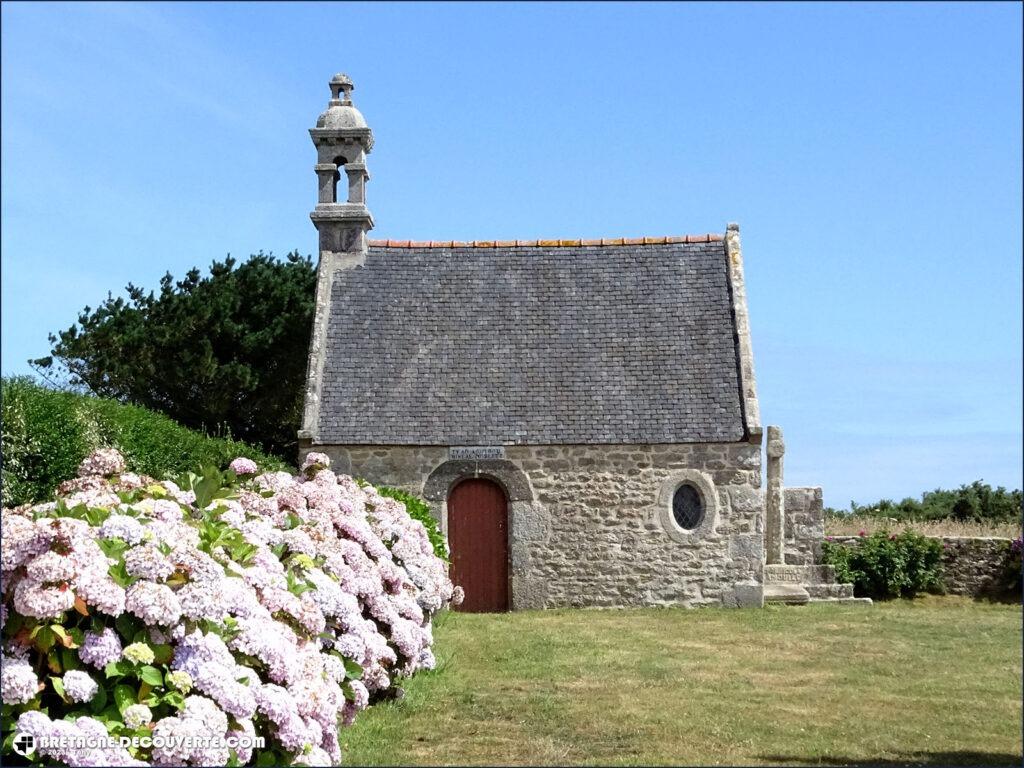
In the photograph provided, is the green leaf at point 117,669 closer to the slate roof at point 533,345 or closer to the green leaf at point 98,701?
the green leaf at point 98,701

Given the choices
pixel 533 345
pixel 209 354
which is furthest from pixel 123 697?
pixel 209 354

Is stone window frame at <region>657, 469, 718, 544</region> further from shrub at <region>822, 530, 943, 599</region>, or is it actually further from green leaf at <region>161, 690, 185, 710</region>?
green leaf at <region>161, 690, 185, 710</region>

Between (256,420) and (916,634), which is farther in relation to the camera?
(256,420)

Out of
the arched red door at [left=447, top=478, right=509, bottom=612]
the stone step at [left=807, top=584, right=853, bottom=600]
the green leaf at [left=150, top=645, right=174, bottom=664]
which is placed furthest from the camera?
the stone step at [left=807, top=584, right=853, bottom=600]

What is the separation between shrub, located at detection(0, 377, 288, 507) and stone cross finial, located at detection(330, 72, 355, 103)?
991 centimetres

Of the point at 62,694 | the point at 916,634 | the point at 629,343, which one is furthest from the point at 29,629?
the point at 629,343

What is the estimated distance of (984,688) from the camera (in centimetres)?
979

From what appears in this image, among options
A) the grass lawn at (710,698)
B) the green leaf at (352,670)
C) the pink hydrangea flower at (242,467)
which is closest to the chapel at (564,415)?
the grass lawn at (710,698)

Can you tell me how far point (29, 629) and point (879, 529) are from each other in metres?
18.5

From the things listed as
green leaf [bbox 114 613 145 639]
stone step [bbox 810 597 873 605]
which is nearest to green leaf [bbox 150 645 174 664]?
green leaf [bbox 114 613 145 639]

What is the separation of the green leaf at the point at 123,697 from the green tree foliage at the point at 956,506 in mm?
22456

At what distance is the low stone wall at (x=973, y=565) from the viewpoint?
21.4m

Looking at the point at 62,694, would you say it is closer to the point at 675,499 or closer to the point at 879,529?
the point at 675,499

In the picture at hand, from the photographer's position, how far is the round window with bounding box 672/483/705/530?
1936cm
